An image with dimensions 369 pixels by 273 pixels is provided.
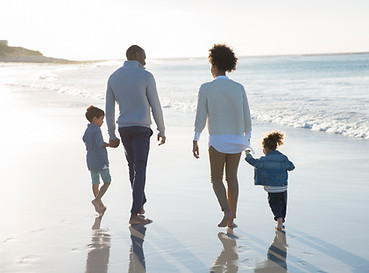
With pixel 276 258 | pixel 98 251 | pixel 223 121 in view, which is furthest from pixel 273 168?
pixel 98 251

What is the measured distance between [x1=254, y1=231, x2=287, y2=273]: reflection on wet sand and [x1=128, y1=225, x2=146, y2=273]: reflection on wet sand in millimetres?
847

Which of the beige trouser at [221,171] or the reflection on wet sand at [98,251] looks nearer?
the reflection on wet sand at [98,251]

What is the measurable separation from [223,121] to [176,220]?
1073mm

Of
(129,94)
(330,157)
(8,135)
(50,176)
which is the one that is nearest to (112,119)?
(129,94)

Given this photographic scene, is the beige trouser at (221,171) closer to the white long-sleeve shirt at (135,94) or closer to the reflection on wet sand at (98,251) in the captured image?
the white long-sleeve shirt at (135,94)

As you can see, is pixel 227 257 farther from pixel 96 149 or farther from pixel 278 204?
pixel 96 149

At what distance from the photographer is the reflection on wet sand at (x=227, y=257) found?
4.26 meters

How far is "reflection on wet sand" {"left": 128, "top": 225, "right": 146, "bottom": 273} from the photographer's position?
430 cm

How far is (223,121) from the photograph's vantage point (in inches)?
209

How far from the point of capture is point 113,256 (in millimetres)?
4570

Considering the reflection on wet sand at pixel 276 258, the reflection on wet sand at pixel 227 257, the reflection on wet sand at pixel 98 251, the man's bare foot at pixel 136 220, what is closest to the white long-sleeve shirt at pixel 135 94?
the man's bare foot at pixel 136 220

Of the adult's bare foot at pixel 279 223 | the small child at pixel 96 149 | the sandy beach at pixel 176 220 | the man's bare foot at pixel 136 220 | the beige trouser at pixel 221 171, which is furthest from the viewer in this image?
the small child at pixel 96 149

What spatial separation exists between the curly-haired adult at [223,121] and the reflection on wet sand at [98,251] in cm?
104

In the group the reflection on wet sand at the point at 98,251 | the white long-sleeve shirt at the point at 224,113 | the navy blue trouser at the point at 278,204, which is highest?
the white long-sleeve shirt at the point at 224,113
